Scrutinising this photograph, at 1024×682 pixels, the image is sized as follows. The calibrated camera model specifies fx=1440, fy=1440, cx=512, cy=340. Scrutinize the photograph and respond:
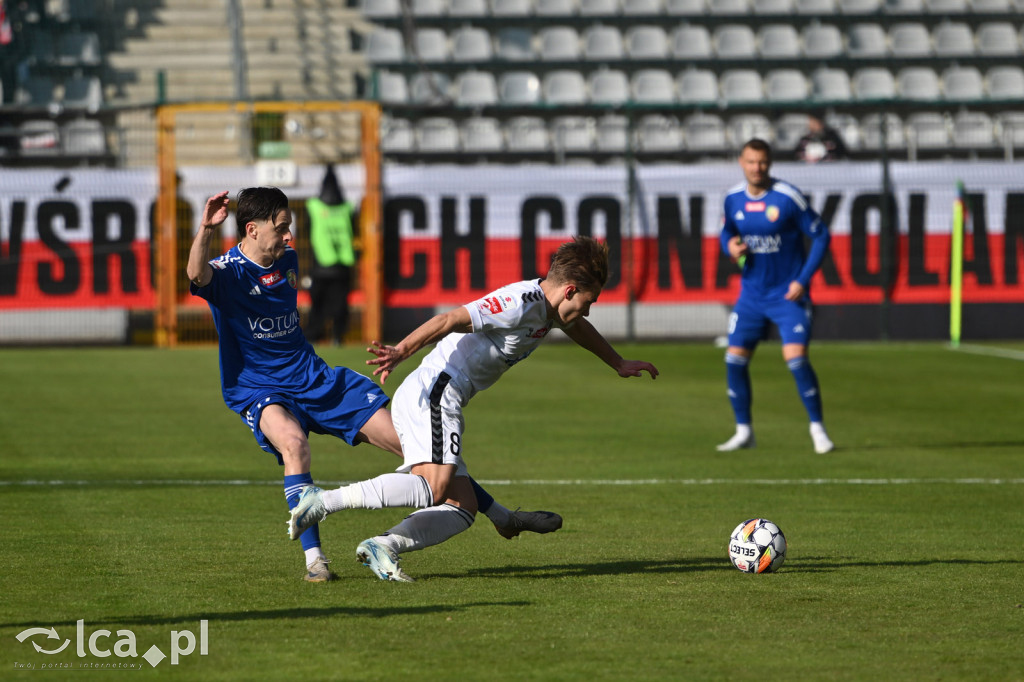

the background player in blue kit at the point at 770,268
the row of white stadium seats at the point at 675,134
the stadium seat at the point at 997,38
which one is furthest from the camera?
the stadium seat at the point at 997,38

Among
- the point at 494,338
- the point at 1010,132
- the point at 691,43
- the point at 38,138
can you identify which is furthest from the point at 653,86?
the point at 494,338

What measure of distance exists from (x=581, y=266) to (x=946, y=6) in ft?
85.1

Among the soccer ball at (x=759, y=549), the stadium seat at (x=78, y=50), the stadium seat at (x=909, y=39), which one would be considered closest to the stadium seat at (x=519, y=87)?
the stadium seat at (x=909, y=39)

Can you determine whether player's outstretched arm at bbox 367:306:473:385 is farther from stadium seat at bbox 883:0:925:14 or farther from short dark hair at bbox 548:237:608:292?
stadium seat at bbox 883:0:925:14

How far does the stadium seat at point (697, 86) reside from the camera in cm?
2834

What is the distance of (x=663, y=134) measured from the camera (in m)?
24.0

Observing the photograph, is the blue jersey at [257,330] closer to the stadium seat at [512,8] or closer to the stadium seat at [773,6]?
the stadium seat at [512,8]

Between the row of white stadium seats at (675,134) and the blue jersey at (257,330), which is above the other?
the row of white stadium seats at (675,134)

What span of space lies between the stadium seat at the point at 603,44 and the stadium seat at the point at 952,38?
6.37m

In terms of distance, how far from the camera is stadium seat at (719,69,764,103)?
2841cm

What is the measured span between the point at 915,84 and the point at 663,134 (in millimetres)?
7433

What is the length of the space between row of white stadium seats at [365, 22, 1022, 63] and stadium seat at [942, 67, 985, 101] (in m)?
0.39

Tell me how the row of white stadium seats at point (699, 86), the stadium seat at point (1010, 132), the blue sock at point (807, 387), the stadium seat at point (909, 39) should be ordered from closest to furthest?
the blue sock at point (807, 387) → the stadium seat at point (1010, 132) → the row of white stadium seats at point (699, 86) → the stadium seat at point (909, 39)

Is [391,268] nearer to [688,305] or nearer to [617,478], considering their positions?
[688,305]
